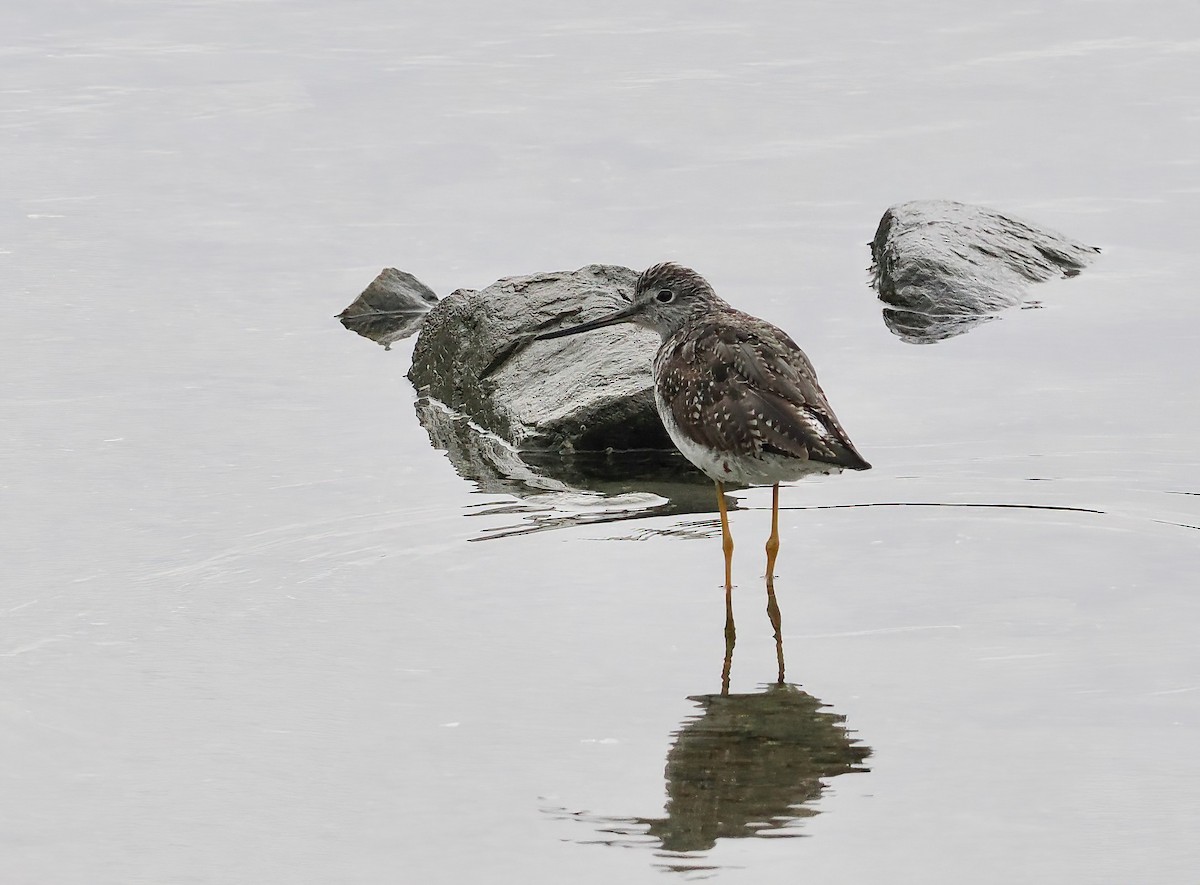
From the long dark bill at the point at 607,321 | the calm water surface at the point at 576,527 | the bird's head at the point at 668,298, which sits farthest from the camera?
the long dark bill at the point at 607,321

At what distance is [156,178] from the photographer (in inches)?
660

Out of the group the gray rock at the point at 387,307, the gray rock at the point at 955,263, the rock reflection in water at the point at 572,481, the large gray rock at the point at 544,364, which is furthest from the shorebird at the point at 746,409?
the gray rock at the point at 387,307

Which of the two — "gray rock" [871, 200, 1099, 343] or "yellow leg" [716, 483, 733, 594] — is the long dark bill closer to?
"yellow leg" [716, 483, 733, 594]

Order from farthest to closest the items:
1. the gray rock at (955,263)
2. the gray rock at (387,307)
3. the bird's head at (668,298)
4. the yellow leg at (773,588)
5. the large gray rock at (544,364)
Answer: the gray rock at (387,307)
the gray rock at (955,263)
the large gray rock at (544,364)
the bird's head at (668,298)
the yellow leg at (773,588)

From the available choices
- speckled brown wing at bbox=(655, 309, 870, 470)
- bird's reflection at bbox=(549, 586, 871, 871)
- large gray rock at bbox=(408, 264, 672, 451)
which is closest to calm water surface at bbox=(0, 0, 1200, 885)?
bird's reflection at bbox=(549, 586, 871, 871)

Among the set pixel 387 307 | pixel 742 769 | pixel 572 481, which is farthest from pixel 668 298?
pixel 387 307

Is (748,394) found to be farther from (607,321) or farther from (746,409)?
(607,321)

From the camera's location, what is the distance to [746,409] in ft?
26.5

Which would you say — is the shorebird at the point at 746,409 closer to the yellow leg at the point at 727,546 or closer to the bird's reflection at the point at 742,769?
the yellow leg at the point at 727,546

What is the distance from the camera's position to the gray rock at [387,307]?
13.5m

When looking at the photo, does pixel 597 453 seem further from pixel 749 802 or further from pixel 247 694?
pixel 749 802

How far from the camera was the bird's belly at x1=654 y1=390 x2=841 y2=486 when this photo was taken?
793 cm

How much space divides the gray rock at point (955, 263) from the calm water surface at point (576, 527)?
243 mm

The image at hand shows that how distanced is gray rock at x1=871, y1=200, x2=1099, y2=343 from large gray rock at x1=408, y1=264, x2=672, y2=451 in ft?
7.71
